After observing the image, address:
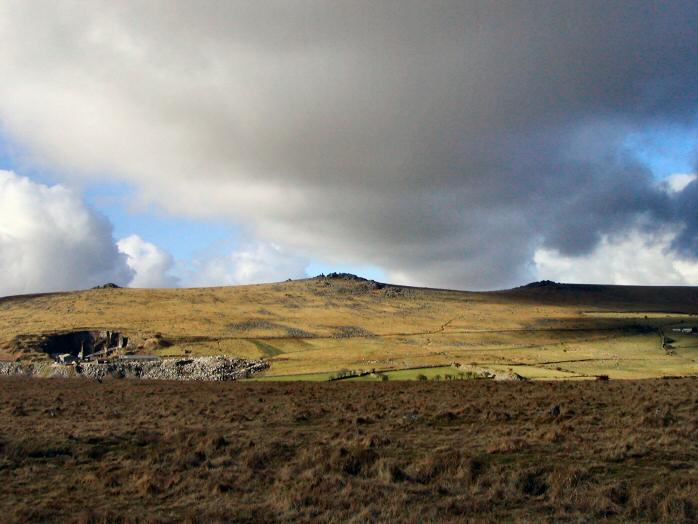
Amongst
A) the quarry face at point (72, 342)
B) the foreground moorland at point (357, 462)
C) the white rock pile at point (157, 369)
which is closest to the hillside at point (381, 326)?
the quarry face at point (72, 342)

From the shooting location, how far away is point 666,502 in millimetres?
11148

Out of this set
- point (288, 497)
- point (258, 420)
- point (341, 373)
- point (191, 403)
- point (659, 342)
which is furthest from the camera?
point (659, 342)

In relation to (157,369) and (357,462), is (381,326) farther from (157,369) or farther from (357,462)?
(357,462)

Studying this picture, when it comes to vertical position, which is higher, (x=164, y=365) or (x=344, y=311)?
(x=344, y=311)

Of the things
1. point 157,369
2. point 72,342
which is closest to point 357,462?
point 157,369

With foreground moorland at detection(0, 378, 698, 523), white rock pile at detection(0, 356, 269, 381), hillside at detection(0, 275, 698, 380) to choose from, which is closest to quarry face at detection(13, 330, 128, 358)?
hillside at detection(0, 275, 698, 380)

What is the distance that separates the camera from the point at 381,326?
103m

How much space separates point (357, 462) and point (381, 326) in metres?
88.4

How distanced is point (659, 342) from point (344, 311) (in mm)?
58991

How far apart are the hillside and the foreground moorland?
26.0m

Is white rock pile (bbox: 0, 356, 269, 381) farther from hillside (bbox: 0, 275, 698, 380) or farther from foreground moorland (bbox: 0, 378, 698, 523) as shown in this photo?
foreground moorland (bbox: 0, 378, 698, 523)

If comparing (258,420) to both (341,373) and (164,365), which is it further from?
(164,365)

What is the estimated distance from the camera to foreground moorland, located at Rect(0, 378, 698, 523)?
11281mm

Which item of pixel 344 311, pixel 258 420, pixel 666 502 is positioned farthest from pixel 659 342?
pixel 666 502
